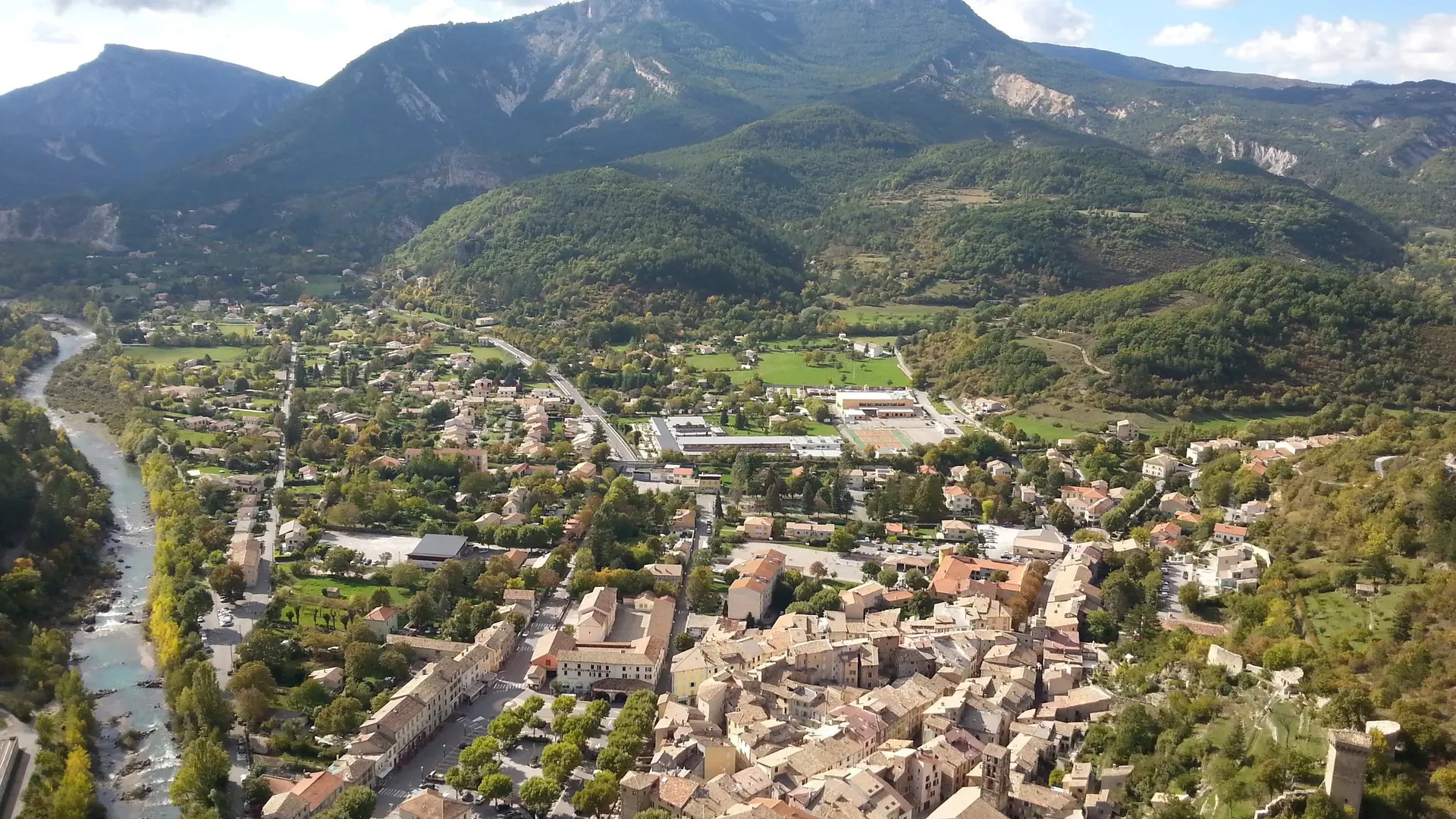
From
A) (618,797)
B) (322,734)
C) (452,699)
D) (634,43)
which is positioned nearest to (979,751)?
(618,797)

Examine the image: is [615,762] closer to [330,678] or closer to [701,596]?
[330,678]

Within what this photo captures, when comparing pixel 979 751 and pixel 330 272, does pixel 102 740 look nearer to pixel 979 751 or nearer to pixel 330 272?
pixel 979 751

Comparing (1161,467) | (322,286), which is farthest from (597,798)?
(322,286)

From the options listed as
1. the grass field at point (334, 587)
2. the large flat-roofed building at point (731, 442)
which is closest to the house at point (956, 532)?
the large flat-roofed building at point (731, 442)

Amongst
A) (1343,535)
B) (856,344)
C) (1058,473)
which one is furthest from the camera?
(856,344)

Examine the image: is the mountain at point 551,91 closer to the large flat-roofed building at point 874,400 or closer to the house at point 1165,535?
the large flat-roofed building at point 874,400
